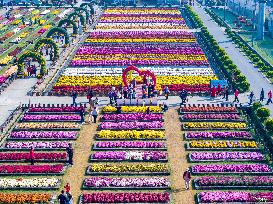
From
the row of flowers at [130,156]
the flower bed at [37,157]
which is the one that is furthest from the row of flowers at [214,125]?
the flower bed at [37,157]

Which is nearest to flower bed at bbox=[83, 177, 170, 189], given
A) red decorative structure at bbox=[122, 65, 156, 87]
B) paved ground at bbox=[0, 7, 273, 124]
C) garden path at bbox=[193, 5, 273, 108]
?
paved ground at bbox=[0, 7, 273, 124]

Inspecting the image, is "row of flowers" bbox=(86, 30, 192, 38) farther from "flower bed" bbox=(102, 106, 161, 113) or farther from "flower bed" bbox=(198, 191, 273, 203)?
"flower bed" bbox=(198, 191, 273, 203)

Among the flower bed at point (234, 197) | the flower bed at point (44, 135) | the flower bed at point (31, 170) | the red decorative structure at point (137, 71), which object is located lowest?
the flower bed at point (234, 197)

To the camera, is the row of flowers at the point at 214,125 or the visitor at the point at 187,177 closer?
the visitor at the point at 187,177

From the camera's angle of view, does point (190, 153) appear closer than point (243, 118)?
Yes

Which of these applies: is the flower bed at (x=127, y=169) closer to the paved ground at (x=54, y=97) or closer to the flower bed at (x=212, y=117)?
the flower bed at (x=212, y=117)

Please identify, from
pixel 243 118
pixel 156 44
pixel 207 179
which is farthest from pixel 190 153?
pixel 156 44

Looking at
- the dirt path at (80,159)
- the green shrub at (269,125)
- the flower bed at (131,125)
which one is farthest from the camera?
the flower bed at (131,125)

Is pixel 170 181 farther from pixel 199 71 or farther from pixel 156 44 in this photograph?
pixel 156 44
